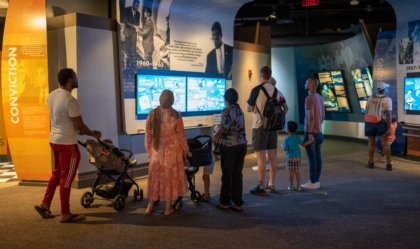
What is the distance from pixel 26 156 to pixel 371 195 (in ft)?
18.4

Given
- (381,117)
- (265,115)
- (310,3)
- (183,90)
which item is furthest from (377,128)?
(183,90)

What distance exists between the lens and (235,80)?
11.3 m

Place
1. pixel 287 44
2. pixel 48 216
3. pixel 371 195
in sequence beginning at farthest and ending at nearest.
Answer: pixel 287 44 < pixel 371 195 < pixel 48 216

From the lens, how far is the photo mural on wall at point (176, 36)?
7.96 m

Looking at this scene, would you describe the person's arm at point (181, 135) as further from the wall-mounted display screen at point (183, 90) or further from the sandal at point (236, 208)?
the wall-mounted display screen at point (183, 90)

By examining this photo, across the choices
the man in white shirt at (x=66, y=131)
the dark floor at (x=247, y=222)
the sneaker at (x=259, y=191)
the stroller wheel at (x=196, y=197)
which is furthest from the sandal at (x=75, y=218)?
the sneaker at (x=259, y=191)

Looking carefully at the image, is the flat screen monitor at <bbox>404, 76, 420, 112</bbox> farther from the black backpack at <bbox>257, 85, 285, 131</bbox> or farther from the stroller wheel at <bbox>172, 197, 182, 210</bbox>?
the stroller wheel at <bbox>172, 197, 182, 210</bbox>

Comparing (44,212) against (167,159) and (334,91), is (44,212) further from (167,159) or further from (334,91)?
(334,91)

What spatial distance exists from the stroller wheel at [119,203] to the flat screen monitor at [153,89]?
7.82ft

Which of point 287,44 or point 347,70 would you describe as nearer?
point 347,70

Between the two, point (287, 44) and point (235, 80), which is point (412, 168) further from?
point (287, 44)

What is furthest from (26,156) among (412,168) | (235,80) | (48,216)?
(412,168)

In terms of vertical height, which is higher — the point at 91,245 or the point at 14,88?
the point at 14,88

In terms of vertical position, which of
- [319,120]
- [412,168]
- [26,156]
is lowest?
[412,168]
